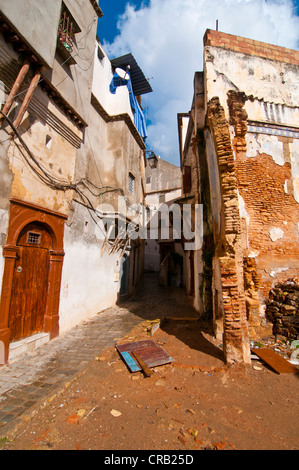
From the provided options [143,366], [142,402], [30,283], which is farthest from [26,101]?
[142,402]

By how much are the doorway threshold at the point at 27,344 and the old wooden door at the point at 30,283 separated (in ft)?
0.55

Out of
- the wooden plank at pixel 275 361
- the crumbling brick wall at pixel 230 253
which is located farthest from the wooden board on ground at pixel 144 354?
the wooden plank at pixel 275 361

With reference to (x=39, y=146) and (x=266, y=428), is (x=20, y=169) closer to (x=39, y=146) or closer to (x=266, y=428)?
(x=39, y=146)

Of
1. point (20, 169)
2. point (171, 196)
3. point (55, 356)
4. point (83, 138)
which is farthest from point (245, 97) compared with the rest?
point (171, 196)

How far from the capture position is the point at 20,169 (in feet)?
18.2

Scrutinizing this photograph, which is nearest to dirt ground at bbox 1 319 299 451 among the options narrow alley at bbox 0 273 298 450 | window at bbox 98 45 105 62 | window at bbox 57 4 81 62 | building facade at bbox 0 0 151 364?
narrow alley at bbox 0 273 298 450

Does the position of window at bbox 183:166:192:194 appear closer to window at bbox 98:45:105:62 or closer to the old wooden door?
window at bbox 98:45:105:62

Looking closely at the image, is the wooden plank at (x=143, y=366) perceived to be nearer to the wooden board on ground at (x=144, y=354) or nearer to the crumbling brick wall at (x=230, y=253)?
the wooden board on ground at (x=144, y=354)

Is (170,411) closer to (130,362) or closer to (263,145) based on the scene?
(130,362)

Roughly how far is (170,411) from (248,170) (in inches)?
275

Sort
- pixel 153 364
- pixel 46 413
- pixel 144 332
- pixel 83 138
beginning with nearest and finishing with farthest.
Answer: pixel 46 413, pixel 153 364, pixel 144 332, pixel 83 138

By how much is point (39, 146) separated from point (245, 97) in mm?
7180

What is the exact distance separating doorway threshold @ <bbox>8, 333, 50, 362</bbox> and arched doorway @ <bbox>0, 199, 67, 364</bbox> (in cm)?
15

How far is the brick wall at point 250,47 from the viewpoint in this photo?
8.36m
